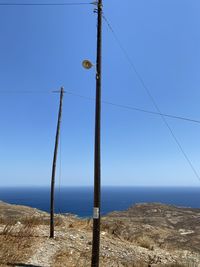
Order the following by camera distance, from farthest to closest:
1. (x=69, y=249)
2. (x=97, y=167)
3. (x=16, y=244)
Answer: (x=69, y=249) < (x=16, y=244) < (x=97, y=167)

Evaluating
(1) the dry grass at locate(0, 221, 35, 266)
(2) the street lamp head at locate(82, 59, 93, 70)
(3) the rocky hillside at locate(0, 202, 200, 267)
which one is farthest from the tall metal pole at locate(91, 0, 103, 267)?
(1) the dry grass at locate(0, 221, 35, 266)

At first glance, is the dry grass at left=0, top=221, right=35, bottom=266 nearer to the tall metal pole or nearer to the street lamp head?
the tall metal pole

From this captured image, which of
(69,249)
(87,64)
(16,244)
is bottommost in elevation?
(69,249)

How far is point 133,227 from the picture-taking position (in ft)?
121

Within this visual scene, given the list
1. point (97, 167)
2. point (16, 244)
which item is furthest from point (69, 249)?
point (97, 167)

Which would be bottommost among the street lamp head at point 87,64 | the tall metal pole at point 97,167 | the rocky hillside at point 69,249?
the rocky hillside at point 69,249

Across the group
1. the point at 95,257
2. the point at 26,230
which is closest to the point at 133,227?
the point at 26,230

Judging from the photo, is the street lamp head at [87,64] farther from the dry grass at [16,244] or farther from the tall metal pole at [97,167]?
the dry grass at [16,244]

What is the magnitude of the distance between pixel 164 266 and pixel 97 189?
20.2 ft

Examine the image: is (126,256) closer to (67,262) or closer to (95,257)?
(67,262)

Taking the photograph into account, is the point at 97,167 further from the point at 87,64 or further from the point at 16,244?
the point at 16,244

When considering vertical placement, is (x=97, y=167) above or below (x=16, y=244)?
above

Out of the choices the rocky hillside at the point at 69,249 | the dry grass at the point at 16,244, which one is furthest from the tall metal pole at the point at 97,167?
the dry grass at the point at 16,244

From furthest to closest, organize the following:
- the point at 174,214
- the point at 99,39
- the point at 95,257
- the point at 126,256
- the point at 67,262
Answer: the point at 174,214 < the point at 126,256 < the point at 67,262 < the point at 99,39 < the point at 95,257
